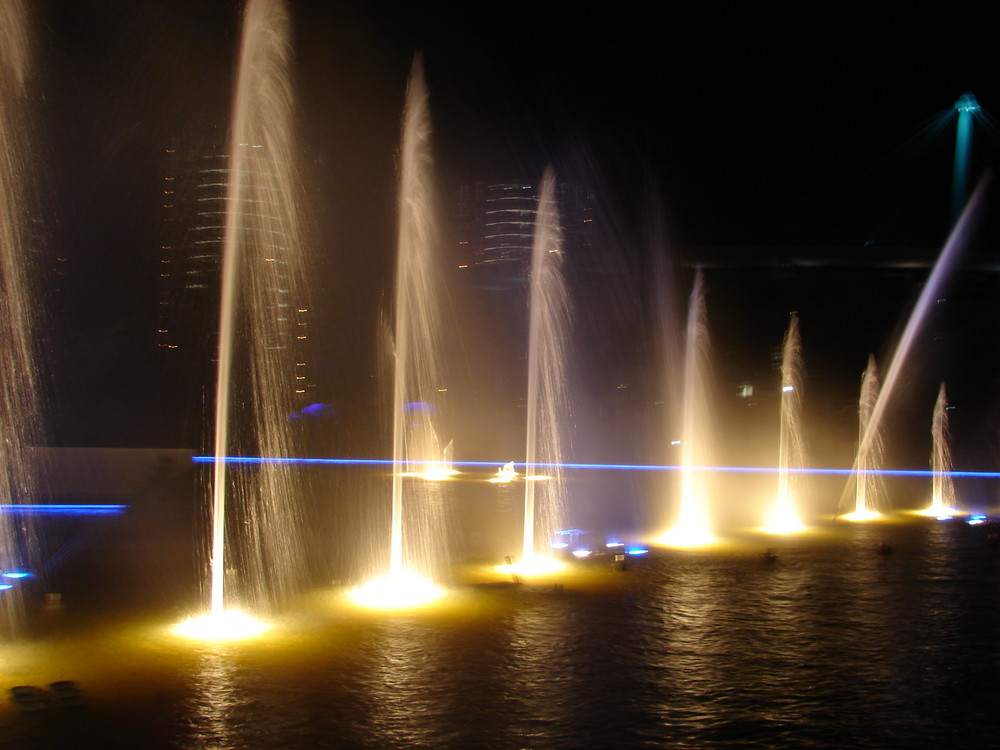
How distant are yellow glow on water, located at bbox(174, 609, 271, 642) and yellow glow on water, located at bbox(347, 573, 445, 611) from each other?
4.50ft

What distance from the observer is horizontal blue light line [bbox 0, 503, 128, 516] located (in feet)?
61.4

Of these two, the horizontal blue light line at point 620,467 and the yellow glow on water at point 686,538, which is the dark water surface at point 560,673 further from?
the horizontal blue light line at point 620,467

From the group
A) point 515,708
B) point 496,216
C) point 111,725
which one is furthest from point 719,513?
point 496,216

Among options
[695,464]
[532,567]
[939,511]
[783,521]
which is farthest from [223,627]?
[695,464]

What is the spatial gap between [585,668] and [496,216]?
61.9 m

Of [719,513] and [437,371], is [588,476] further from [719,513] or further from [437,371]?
[437,371]

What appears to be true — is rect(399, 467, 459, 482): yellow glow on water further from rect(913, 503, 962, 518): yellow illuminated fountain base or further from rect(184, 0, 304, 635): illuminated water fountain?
rect(913, 503, 962, 518): yellow illuminated fountain base

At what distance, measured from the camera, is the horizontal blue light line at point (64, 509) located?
18.7 m

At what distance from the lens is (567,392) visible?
50.6 metres

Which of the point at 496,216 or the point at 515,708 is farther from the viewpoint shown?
the point at 496,216

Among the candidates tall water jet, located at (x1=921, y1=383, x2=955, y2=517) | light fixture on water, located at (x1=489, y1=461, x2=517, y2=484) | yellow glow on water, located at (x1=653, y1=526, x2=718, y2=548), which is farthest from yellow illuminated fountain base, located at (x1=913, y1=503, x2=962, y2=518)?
light fixture on water, located at (x1=489, y1=461, x2=517, y2=484)

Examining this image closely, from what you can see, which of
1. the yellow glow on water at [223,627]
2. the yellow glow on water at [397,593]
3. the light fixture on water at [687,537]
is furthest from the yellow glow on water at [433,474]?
the yellow glow on water at [223,627]

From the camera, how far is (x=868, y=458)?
34406 mm

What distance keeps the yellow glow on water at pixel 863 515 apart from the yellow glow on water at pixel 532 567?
8909 millimetres
